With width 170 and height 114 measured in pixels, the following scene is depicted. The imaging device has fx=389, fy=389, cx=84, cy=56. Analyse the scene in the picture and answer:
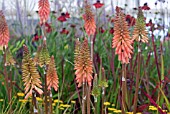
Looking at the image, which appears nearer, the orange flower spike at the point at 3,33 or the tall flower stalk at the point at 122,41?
the tall flower stalk at the point at 122,41

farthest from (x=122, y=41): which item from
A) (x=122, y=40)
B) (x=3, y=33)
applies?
(x=3, y=33)

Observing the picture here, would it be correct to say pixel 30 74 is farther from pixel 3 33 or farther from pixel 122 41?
pixel 3 33

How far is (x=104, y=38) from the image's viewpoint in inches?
217

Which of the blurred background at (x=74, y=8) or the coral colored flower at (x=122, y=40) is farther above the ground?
the blurred background at (x=74, y=8)

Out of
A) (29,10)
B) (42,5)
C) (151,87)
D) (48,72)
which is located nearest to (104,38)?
(151,87)

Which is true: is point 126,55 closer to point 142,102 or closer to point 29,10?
point 142,102

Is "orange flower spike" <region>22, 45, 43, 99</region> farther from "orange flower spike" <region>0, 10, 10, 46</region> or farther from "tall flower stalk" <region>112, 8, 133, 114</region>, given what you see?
"orange flower spike" <region>0, 10, 10, 46</region>

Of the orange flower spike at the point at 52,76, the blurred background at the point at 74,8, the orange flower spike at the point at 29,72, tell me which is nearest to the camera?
the orange flower spike at the point at 29,72

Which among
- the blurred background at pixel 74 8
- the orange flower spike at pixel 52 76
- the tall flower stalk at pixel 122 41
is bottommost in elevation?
the orange flower spike at pixel 52 76

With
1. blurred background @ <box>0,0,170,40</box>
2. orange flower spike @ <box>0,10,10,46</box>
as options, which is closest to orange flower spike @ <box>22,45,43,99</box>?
orange flower spike @ <box>0,10,10,46</box>

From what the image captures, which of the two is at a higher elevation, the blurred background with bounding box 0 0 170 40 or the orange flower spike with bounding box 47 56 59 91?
the blurred background with bounding box 0 0 170 40

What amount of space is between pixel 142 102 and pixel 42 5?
5.80 feet

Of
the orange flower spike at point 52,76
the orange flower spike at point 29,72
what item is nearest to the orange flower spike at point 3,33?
the orange flower spike at point 52,76

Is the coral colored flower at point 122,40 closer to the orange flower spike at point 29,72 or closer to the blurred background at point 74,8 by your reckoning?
the orange flower spike at point 29,72
